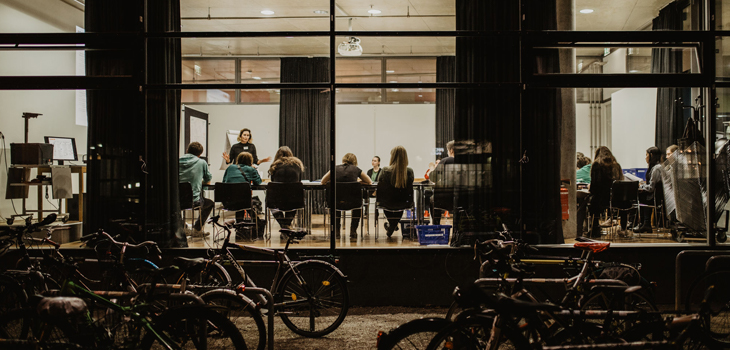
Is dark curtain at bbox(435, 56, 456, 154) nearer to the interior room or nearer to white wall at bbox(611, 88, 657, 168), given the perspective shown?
the interior room

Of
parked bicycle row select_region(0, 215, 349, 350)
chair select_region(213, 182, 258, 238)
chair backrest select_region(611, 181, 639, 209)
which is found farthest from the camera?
chair backrest select_region(611, 181, 639, 209)

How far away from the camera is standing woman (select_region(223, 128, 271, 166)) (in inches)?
338

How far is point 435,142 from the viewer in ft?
23.7

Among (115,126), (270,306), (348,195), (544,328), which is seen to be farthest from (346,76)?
(544,328)

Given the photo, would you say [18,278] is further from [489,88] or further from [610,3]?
[610,3]

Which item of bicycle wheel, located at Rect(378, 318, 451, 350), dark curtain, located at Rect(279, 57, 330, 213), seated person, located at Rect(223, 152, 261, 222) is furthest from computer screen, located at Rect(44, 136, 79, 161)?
bicycle wheel, located at Rect(378, 318, 451, 350)

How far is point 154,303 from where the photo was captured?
12.2 ft

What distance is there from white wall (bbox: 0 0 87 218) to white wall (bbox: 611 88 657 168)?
776cm

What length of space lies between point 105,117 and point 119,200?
0.98 metres

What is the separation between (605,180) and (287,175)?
4778 millimetres

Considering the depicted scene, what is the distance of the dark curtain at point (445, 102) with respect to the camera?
5958 mm

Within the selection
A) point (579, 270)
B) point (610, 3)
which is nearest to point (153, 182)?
point (579, 270)

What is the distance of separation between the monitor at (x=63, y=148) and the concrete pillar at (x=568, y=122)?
725 centimetres

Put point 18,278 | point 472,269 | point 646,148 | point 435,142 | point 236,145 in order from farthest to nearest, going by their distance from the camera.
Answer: point 236,145 < point 646,148 < point 435,142 < point 472,269 < point 18,278
